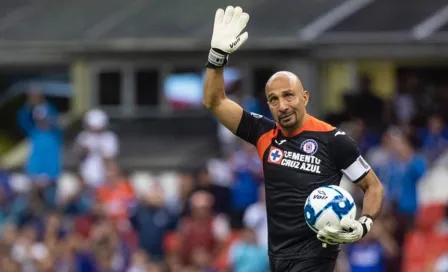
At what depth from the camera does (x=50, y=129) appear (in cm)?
1914

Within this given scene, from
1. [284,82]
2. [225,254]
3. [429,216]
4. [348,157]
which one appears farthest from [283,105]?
[225,254]

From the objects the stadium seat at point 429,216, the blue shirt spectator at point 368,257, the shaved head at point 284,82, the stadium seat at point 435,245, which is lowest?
the blue shirt spectator at point 368,257

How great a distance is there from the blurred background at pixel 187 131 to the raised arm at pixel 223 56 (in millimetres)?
5743

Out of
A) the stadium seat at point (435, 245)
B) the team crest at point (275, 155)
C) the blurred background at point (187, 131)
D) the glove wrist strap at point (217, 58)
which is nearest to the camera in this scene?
the team crest at point (275, 155)

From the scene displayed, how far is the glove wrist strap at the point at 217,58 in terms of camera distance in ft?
27.5

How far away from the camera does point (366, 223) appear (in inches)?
310

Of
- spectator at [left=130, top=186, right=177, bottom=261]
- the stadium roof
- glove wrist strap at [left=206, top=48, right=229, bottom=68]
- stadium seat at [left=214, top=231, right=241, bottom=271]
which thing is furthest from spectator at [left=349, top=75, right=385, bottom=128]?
glove wrist strap at [left=206, top=48, right=229, bottom=68]

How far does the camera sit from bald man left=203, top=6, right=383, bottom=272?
26.6 feet

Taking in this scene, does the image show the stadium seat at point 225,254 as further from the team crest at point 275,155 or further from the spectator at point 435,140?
the team crest at point 275,155

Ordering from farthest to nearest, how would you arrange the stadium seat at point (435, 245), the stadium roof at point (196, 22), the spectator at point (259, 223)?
the stadium roof at point (196, 22)
the spectator at point (259, 223)
the stadium seat at point (435, 245)

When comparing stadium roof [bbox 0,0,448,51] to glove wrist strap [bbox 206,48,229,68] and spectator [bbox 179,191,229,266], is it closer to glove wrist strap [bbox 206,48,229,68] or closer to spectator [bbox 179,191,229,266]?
spectator [bbox 179,191,229,266]

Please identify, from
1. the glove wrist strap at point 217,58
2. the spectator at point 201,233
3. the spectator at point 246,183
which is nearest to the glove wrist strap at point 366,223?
the glove wrist strap at point 217,58

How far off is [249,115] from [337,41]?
446 inches

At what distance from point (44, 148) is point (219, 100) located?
1081 centimetres
